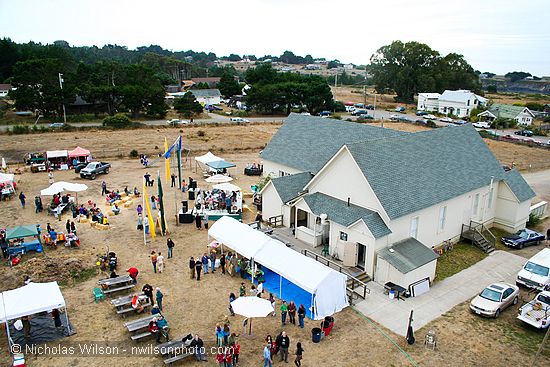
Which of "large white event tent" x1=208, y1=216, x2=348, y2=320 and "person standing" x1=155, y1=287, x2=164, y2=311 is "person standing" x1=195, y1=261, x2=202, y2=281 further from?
"person standing" x1=155, y1=287, x2=164, y2=311

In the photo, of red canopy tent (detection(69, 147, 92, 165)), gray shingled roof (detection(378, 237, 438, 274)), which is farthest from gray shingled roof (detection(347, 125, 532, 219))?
red canopy tent (detection(69, 147, 92, 165))

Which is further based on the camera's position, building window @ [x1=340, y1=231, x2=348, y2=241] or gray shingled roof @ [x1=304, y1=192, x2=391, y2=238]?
building window @ [x1=340, y1=231, x2=348, y2=241]

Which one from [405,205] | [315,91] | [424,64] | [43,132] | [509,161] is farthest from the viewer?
[424,64]

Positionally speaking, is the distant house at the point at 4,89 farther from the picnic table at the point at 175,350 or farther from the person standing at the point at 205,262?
the picnic table at the point at 175,350

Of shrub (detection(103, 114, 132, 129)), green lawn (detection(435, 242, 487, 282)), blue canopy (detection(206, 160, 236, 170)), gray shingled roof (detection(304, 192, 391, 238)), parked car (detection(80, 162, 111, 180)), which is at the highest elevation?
shrub (detection(103, 114, 132, 129))

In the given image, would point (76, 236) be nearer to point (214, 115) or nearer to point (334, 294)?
point (334, 294)

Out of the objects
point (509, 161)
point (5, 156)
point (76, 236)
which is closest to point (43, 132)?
point (5, 156)

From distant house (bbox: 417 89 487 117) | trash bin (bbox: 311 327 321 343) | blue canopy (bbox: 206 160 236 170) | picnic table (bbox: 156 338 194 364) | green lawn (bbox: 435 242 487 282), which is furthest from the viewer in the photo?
distant house (bbox: 417 89 487 117)
